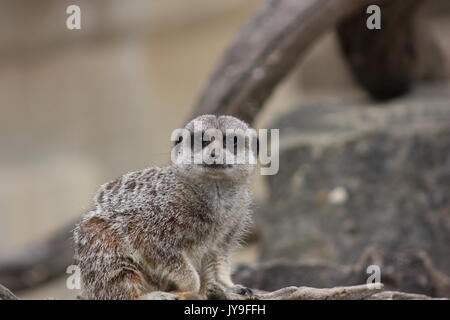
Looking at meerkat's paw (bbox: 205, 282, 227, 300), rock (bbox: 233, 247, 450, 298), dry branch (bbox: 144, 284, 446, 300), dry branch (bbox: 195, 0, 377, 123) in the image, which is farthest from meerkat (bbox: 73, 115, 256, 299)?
dry branch (bbox: 195, 0, 377, 123)

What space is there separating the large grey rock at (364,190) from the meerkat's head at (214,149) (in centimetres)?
281

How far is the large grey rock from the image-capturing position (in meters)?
6.12

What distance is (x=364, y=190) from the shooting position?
20.9ft

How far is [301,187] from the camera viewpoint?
6672mm

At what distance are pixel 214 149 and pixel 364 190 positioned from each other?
3267 mm

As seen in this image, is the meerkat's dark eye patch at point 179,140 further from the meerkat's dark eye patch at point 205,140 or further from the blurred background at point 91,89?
the blurred background at point 91,89

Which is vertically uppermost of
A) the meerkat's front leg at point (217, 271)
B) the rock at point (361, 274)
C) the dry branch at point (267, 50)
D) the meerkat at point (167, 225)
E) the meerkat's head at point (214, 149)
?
the dry branch at point (267, 50)

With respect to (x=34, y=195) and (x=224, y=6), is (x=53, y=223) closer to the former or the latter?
(x=34, y=195)

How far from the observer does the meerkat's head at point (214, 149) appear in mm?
3354

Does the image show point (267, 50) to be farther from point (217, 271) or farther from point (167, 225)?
point (167, 225)

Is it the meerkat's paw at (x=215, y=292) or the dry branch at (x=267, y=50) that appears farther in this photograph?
the dry branch at (x=267, y=50)

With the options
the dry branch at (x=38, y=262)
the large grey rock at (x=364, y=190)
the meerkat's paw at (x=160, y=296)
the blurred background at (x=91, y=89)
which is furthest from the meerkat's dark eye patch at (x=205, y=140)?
the blurred background at (x=91, y=89)
